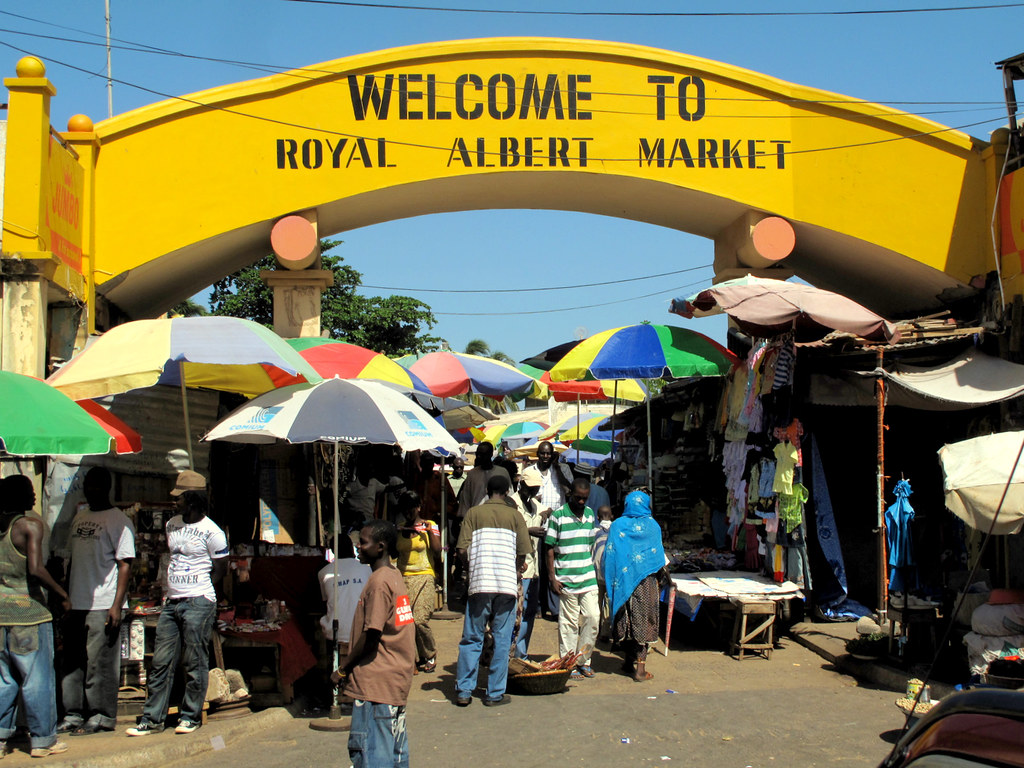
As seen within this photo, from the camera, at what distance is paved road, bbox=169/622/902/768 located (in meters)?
6.73

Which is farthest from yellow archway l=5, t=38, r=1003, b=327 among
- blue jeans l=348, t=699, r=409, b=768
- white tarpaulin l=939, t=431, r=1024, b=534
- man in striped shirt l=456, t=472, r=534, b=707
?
blue jeans l=348, t=699, r=409, b=768

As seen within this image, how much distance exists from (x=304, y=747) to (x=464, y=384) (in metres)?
6.22

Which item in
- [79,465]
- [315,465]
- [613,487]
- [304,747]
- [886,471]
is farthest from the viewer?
[613,487]

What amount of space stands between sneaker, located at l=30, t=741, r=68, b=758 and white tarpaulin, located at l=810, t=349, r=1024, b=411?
7.56 metres

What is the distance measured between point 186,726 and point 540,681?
2.82 meters

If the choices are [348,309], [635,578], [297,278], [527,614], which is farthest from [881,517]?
[348,309]

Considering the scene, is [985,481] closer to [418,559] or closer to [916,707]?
[916,707]

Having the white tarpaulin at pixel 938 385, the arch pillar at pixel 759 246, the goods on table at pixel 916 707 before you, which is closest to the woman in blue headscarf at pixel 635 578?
the goods on table at pixel 916 707

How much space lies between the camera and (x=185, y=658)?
23.9ft

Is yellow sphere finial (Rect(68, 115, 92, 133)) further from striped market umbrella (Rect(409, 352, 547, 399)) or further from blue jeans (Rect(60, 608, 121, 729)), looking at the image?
blue jeans (Rect(60, 608, 121, 729))

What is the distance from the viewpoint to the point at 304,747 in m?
7.02

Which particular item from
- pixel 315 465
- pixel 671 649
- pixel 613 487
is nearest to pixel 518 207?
pixel 613 487

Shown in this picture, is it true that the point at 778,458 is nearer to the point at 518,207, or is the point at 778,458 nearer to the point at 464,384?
the point at 464,384

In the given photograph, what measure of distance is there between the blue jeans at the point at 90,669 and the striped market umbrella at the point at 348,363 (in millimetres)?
3400
